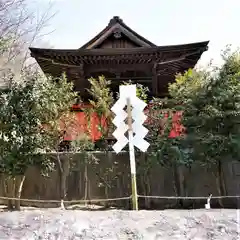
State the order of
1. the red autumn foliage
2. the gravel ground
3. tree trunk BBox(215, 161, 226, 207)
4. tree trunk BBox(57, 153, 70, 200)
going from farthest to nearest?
tree trunk BBox(57, 153, 70, 200)
the red autumn foliage
tree trunk BBox(215, 161, 226, 207)
the gravel ground

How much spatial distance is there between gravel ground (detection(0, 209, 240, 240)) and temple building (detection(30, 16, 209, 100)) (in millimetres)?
5193

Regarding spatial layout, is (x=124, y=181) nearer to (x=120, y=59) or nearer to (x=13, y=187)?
(x=13, y=187)

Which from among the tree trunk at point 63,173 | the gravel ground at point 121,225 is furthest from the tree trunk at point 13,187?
the gravel ground at point 121,225

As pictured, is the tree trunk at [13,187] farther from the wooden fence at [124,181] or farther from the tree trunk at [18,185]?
the wooden fence at [124,181]

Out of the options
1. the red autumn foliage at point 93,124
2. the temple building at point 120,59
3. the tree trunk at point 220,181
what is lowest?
the tree trunk at point 220,181

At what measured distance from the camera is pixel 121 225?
3383 millimetres

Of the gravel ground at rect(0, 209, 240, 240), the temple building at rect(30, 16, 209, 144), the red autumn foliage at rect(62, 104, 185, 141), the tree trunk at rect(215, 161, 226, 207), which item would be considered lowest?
the gravel ground at rect(0, 209, 240, 240)

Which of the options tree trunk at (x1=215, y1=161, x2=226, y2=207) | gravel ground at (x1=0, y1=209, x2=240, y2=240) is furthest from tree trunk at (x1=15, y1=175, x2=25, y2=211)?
tree trunk at (x1=215, y1=161, x2=226, y2=207)

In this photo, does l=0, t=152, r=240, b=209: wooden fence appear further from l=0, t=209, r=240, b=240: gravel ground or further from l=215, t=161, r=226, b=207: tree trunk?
l=0, t=209, r=240, b=240: gravel ground

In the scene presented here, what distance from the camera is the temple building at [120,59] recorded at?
811cm

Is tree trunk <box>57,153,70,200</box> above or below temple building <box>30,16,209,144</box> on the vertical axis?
below

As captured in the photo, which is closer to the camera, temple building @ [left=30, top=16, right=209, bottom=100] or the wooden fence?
the wooden fence

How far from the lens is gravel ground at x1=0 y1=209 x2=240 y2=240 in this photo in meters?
3.16

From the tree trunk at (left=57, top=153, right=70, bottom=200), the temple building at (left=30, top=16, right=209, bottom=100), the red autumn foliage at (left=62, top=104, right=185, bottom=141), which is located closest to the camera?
the red autumn foliage at (left=62, top=104, right=185, bottom=141)
